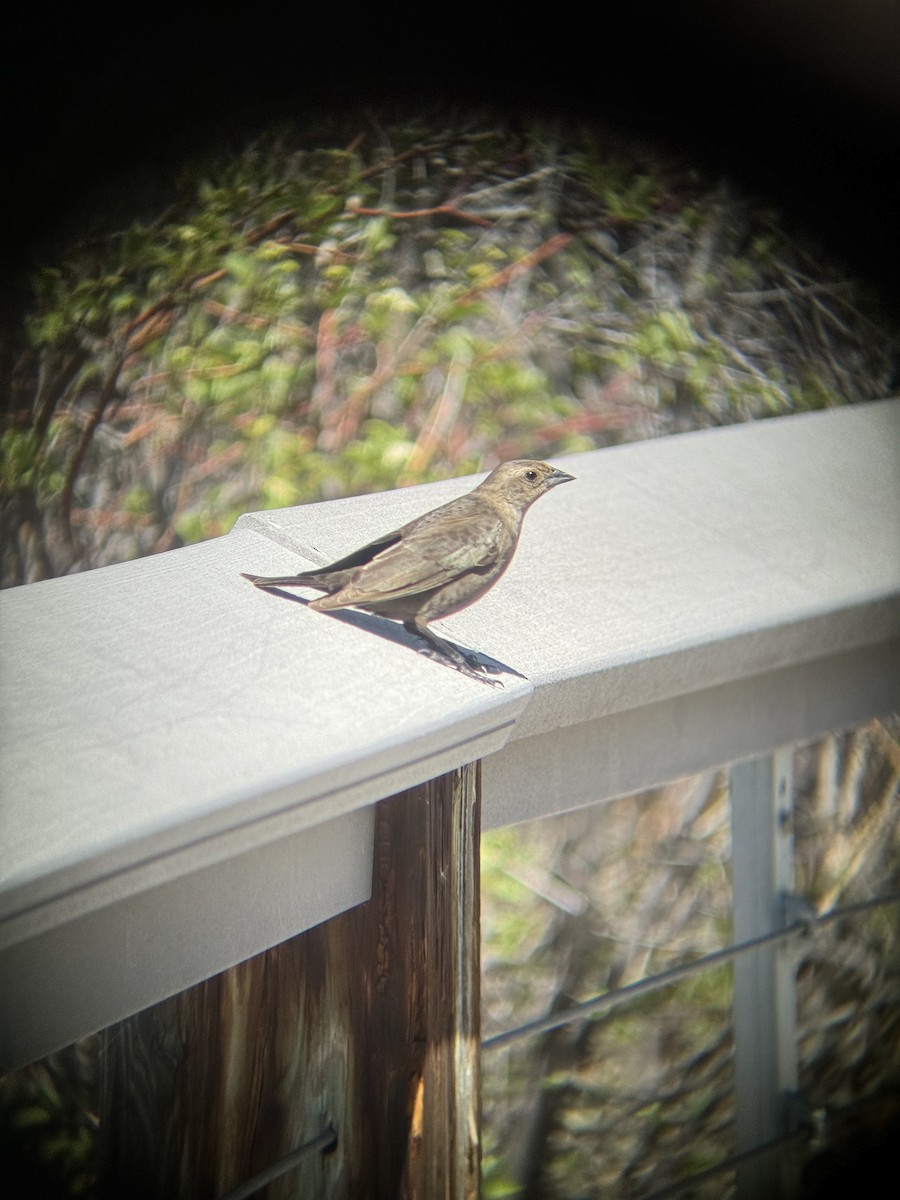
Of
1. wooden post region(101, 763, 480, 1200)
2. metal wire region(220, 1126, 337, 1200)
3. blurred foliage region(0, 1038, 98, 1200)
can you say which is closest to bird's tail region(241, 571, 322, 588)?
wooden post region(101, 763, 480, 1200)

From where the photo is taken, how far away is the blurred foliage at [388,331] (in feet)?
4.28

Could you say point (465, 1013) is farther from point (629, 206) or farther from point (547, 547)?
point (629, 206)

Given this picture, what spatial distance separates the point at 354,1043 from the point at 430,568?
0.25 m

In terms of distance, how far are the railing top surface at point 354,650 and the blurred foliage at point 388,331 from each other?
67 cm

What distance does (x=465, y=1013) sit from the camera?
575 millimetres

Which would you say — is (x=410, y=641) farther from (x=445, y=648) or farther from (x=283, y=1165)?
(x=283, y=1165)

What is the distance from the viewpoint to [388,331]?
155 centimetres

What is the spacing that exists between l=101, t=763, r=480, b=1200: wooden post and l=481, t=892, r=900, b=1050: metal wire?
9 centimetres

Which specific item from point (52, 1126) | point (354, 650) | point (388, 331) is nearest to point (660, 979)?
point (354, 650)

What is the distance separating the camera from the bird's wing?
58 centimetres

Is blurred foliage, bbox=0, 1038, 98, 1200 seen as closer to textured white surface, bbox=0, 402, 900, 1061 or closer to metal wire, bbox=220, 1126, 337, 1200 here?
metal wire, bbox=220, 1126, 337, 1200

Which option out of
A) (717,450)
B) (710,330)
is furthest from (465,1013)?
(710,330)

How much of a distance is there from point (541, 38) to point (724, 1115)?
163cm

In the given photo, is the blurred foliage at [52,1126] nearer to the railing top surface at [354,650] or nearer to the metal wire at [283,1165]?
the metal wire at [283,1165]
